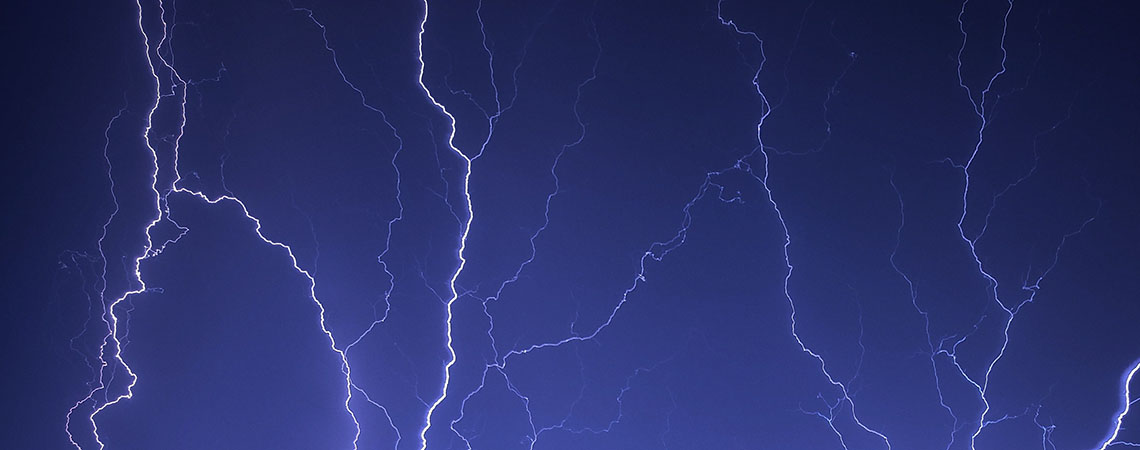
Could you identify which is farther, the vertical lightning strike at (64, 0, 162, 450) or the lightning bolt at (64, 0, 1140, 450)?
the vertical lightning strike at (64, 0, 162, 450)

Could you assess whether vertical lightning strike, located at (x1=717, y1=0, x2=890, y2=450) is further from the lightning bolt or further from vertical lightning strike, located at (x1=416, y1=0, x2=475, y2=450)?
vertical lightning strike, located at (x1=416, y1=0, x2=475, y2=450)

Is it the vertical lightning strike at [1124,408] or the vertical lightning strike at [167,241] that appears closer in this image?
the vertical lightning strike at [1124,408]

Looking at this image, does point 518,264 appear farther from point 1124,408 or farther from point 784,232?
point 1124,408

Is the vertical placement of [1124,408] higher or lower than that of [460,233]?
lower

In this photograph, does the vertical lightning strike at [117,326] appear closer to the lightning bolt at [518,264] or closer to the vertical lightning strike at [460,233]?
the lightning bolt at [518,264]

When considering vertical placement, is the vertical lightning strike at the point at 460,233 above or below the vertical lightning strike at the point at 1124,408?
above

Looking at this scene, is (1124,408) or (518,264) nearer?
(1124,408)

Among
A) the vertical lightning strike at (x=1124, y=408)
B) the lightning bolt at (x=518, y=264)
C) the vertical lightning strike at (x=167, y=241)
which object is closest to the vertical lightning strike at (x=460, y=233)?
the lightning bolt at (x=518, y=264)

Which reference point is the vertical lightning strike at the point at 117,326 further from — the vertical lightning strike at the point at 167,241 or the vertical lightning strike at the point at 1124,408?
the vertical lightning strike at the point at 1124,408

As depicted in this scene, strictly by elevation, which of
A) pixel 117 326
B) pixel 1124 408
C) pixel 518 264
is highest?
pixel 518 264

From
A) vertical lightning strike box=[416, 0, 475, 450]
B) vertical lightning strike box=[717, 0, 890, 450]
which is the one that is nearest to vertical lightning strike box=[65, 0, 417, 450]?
vertical lightning strike box=[416, 0, 475, 450]

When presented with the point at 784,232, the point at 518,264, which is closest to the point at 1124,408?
the point at 784,232

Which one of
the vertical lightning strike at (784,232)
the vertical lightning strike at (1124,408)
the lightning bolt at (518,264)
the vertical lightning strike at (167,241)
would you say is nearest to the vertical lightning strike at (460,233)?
the lightning bolt at (518,264)
